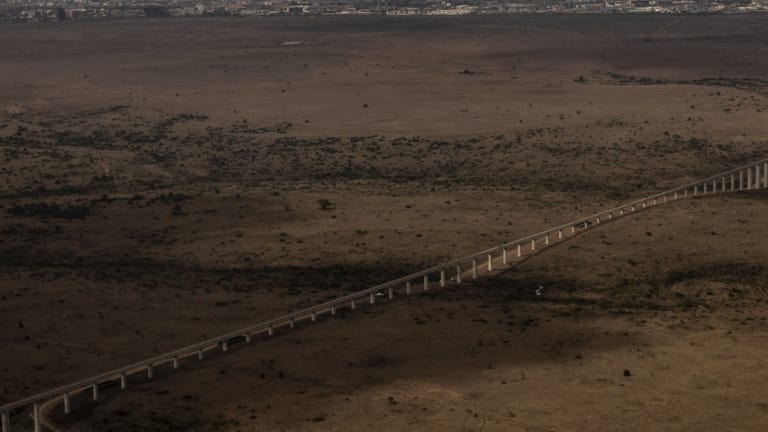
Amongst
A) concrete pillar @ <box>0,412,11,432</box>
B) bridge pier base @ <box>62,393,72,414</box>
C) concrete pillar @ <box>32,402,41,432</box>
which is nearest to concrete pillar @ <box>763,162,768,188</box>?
bridge pier base @ <box>62,393,72,414</box>

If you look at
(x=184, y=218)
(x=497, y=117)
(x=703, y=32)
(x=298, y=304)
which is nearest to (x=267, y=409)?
(x=298, y=304)

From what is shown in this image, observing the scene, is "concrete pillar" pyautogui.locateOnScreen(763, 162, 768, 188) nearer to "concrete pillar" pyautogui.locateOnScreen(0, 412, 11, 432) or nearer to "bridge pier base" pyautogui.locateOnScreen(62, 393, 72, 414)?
"bridge pier base" pyautogui.locateOnScreen(62, 393, 72, 414)

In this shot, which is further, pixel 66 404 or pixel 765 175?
pixel 765 175

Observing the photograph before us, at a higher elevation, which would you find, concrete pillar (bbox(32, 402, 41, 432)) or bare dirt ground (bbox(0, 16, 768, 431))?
concrete pillar (bbox(32, 402, 41, 432))

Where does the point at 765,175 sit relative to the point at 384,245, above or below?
below

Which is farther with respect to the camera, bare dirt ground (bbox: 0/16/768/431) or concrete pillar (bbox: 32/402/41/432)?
bare dirt ground (bbox: 0/16/768/431)

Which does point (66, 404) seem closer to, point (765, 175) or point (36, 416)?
point (36, 416)

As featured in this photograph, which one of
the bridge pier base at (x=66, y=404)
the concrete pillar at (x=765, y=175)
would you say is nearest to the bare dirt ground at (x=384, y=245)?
the bridge pier base at (x=66, y=404)

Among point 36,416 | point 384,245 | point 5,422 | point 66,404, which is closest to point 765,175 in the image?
point 384,245
